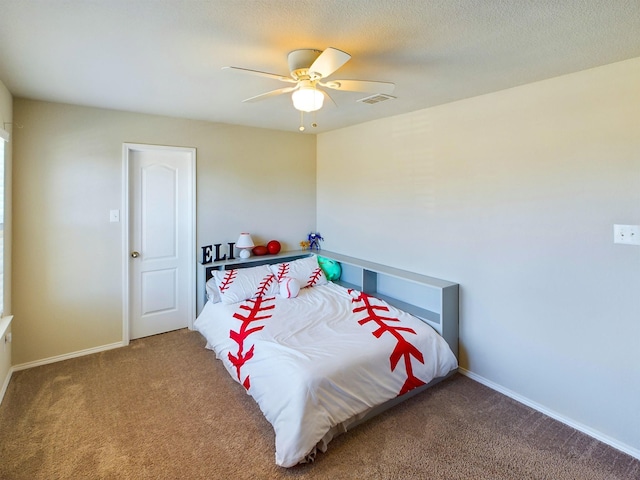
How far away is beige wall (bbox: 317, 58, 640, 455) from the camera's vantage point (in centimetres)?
206

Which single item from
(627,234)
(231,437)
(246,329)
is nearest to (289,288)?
(246,329)

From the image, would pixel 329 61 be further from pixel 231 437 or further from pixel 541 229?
pixel 231 437

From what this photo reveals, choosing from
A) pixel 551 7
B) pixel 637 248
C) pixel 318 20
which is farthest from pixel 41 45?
pixel 637 248

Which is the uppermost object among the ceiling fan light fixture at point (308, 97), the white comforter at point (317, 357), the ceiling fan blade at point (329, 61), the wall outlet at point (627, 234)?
the ceiling fan blade at point (329, 61)

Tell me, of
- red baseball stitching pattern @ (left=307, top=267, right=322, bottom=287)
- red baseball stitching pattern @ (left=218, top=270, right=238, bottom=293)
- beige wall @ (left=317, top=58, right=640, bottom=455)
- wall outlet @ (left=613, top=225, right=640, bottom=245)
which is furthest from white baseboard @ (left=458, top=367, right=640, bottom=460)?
red baseball stitching pattern @ (left=218, top=270, right=238, bottom=293)

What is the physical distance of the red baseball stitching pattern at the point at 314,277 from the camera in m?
3.71

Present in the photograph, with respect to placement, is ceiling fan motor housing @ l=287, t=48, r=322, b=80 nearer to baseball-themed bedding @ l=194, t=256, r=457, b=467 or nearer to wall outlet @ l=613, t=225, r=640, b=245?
baseball-themed bedding @ l=194, t=256, r=457, b=467

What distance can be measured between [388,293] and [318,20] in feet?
9.03

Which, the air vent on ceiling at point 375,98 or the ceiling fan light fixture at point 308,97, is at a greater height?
the air vent on ceiling at point 375,98

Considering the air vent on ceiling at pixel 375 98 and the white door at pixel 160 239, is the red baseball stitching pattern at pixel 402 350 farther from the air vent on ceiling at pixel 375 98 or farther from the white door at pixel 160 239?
the white door at pixel 160 239

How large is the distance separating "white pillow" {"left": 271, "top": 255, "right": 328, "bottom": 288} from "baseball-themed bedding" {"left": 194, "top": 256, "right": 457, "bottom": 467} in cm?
14

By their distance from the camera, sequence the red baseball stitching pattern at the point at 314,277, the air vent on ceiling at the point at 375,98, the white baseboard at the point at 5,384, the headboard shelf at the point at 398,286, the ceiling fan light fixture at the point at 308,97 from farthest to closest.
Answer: the red baseball stitching pattern at the point at 314,277 < the headboard shelf at the point at 398,286 < the air vent on ceiling at the point at 375,98 < the white baseboard at the point at 5,384 < the ceiling fan light fixture at the point at 308,97

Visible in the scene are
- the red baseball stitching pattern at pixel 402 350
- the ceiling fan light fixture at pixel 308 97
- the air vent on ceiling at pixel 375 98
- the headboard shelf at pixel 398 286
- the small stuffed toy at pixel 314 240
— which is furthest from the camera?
the small stuffed toy at pixel 314 240

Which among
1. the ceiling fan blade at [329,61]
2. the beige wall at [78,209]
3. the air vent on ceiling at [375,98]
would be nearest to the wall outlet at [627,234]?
the air vent on ceiling at [375,98]
